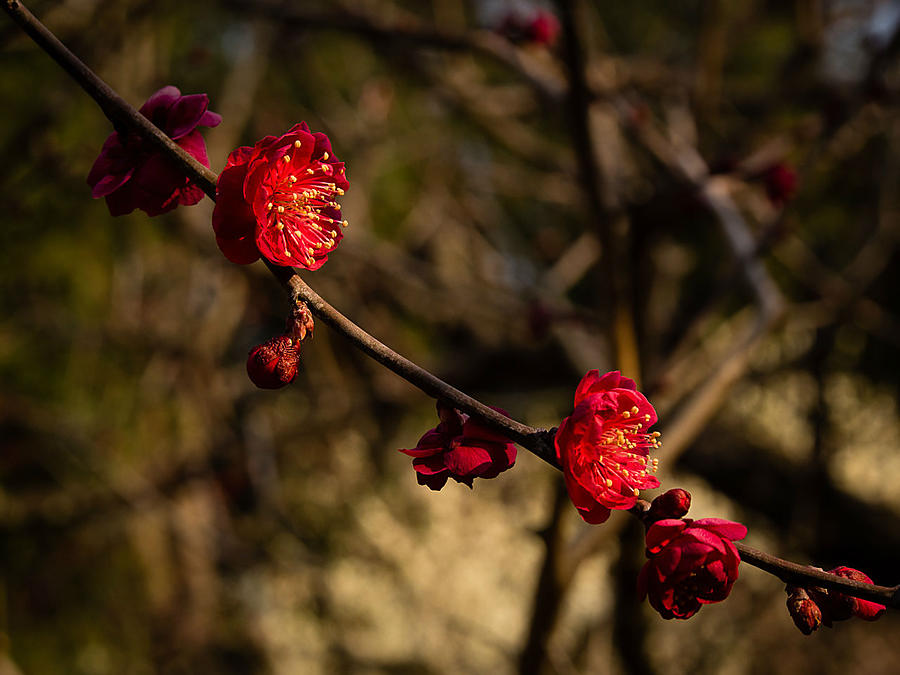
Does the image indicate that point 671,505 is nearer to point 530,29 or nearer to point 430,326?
point 530,29

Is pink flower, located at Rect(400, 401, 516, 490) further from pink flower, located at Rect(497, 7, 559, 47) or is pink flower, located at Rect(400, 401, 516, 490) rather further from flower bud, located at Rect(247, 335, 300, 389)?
pink flower, located at Rect(497, 7, 559, 47)

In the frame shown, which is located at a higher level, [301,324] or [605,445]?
[301,324]

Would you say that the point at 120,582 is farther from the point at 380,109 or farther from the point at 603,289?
the point at 603,289

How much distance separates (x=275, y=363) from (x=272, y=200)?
0.17 m

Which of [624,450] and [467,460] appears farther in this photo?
[624,450]

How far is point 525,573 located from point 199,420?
106 inches

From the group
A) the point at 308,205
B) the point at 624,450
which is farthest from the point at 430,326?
the point at 624,450

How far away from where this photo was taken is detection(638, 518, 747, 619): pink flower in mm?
654

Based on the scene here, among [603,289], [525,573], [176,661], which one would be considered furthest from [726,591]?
[525,573]

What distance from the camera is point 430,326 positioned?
12.3 ft

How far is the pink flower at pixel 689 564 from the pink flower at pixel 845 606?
108mm

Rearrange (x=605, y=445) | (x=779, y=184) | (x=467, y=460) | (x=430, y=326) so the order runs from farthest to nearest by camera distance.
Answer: (x=430, y=326), (x=779, y=184), (x=605, y=445), (x=467, y=460)

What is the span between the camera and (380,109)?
11.5ft

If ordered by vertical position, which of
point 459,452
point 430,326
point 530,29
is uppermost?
point 459,452
